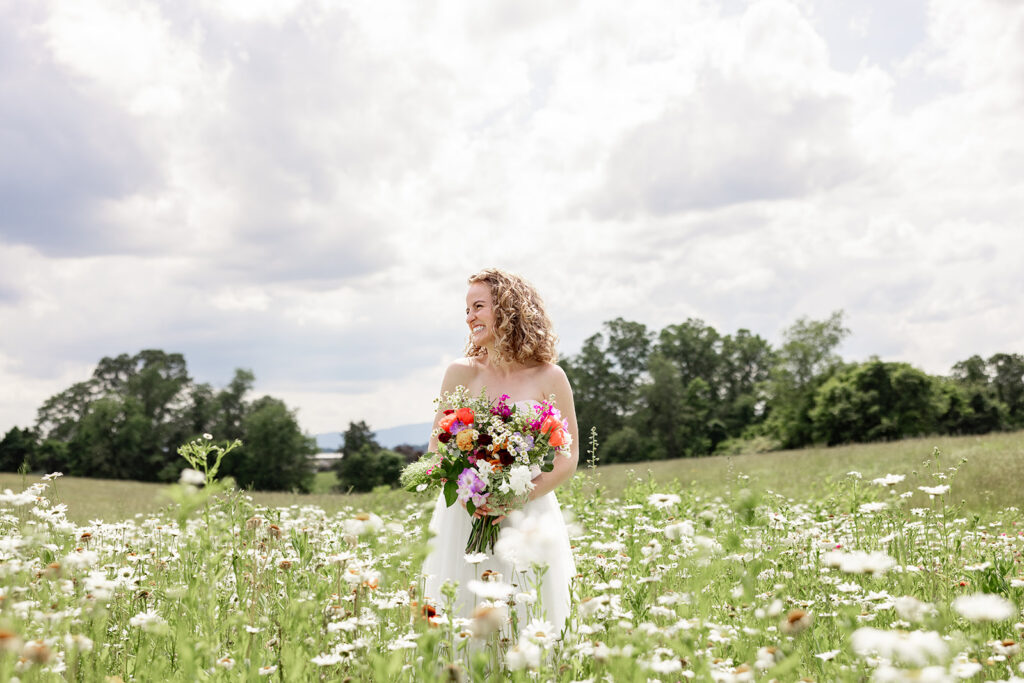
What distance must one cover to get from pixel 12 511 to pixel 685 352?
68.8 m

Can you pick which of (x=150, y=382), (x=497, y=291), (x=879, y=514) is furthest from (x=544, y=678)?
(x=150, y=382)

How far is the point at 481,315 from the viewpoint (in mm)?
5074

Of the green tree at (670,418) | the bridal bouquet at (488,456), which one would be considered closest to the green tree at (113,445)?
the green tree at (670,418)

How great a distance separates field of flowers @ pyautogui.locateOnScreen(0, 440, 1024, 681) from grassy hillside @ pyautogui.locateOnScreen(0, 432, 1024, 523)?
0.58 m

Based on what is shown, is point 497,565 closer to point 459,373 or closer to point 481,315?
point 459,373

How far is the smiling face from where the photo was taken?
508 cm

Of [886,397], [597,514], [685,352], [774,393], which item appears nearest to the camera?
[597,514]

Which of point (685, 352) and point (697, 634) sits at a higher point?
point (685, 352)

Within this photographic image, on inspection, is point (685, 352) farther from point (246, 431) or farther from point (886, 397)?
point (246, 431)

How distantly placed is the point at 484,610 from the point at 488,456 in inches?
73.4

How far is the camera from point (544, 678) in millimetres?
2764

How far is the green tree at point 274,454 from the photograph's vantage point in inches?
2088

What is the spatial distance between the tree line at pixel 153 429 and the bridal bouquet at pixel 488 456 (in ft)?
156

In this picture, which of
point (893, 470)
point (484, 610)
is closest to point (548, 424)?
point (484, 610)
